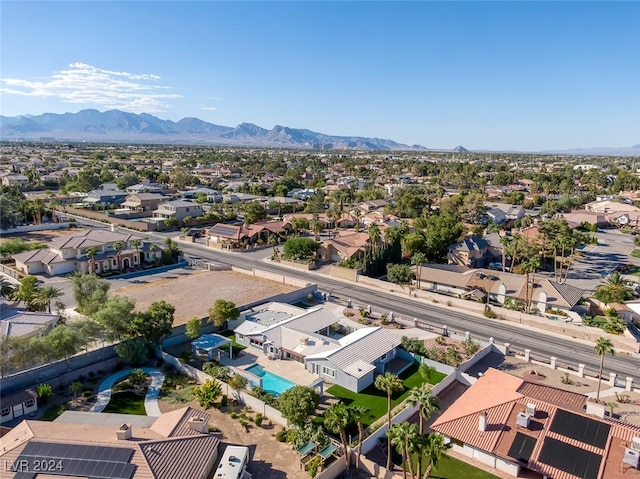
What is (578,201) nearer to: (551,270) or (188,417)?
(551,270)

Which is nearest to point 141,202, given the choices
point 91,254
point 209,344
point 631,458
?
point 91,254

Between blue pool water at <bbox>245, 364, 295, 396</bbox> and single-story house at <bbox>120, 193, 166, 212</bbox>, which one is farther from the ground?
single-story house at <bbox>120, 193, 166, 212</bbox>

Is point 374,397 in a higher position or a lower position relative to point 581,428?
lower

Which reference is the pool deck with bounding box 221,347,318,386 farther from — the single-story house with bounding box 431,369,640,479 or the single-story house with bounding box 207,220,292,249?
the single-story house with bounding box 207,220,292,249

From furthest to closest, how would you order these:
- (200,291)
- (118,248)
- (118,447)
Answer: (118,248) < (200,291) < (118,447)

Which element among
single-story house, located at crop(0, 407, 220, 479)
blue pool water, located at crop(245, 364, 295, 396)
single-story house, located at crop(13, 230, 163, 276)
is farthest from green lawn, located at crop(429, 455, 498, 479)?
single-story house, located at crop(13, 230, 163, 276)

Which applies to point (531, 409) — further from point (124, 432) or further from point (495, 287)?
point (495, 287)
